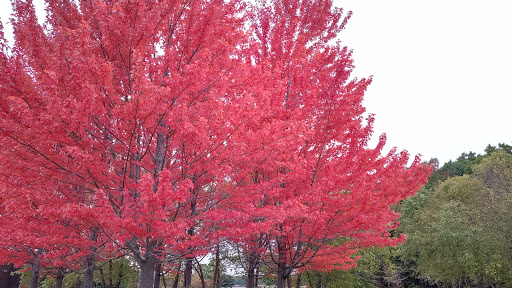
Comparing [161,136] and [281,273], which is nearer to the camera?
[161,136]

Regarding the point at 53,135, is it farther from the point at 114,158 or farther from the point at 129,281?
the point at 129,281

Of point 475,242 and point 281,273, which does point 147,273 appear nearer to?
point 281,273

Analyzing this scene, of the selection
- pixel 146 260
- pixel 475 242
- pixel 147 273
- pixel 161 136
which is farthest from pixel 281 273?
pixel 475 242

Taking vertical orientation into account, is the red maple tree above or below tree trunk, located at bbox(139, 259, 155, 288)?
above

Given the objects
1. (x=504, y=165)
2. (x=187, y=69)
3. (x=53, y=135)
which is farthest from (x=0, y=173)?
(x=504, y=165)

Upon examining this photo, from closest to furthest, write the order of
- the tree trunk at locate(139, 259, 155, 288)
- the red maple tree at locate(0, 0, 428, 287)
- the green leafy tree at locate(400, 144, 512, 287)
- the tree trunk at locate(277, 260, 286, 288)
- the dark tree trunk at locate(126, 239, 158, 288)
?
the red maple tree at locate(0, 0, 428, 287) < the dark tree trunk at locate(126, 239, 158, 288) < the tree trunk at locate(139, 259, 155, 288) < the tree trunk at locate(277, 260, 286, 288) < the green leafy tree at locate(400, 144, 512, 287)

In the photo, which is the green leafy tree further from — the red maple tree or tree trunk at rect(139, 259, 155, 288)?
tree trunk at rect(139, 259, 155, 288)

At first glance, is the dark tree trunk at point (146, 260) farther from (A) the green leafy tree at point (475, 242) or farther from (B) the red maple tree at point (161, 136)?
(A) the green leafy tree at point (475, 242)

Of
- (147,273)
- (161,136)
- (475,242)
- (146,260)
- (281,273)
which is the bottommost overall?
(475,242)

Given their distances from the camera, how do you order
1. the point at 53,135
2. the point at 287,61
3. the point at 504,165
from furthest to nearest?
the point at 504,165 → the point at 287,61 → the point at 53,135

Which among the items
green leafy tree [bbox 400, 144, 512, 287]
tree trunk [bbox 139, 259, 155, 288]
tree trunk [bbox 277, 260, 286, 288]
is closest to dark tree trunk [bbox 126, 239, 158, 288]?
tree trunk [bbox 139, 259, 155, 288]

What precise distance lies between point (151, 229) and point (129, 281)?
62.8ft

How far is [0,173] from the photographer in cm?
540

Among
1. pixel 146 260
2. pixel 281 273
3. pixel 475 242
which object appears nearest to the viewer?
pixel 146 260
